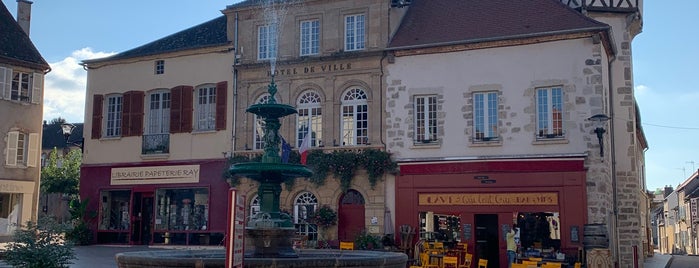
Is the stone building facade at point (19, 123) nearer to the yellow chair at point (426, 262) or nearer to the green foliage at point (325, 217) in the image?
the green foliage at point (325, 217)

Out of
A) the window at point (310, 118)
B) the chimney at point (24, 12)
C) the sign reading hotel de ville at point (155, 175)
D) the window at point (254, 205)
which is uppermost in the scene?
the chimney at point (24, 12)

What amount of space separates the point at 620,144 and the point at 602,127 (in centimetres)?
408

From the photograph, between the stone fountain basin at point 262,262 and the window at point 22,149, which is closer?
the stone fountain basin at point 262,262

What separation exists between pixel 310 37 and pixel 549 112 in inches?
308

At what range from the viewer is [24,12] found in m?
32.3

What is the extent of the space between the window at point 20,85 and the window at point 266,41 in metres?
10.7

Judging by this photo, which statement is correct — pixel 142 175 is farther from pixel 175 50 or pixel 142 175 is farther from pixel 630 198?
pixel 630 198

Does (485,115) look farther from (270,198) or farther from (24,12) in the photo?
(24,12)

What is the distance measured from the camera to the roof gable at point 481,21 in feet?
68.8

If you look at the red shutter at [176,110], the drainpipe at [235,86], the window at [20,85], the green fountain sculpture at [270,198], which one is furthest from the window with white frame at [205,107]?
the green fountain sculpture at [270,198]

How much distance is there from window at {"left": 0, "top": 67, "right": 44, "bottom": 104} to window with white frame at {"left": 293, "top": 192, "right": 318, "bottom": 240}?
12.8m

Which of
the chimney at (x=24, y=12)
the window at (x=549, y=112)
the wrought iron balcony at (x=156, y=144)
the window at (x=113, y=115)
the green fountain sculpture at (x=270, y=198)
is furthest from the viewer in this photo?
the chimney at (x=24, y=12)

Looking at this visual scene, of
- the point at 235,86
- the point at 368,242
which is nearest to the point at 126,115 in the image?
the point at 235,86

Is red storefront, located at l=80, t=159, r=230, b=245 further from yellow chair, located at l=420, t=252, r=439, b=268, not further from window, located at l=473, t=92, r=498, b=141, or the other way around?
window, located at l=473, t=92, r=498, b=141
